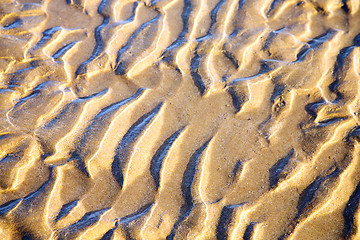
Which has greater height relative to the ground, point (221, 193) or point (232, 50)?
point (232, 50)

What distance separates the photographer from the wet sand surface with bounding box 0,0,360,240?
6.00 feet

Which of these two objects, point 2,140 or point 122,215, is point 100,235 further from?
point 2,140

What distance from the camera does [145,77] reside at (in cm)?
247

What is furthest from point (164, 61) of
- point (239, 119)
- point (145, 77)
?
point (239, 119)

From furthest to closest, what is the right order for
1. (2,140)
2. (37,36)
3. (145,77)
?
1. (37,36)
2. (145,77)
3. (2,140)

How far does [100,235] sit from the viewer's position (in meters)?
1.77

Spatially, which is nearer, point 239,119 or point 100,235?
point 100,235

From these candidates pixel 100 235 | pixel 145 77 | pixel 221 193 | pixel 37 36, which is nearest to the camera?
pixel 100 235

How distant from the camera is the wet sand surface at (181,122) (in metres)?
1.83

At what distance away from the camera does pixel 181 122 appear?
7.23 ft

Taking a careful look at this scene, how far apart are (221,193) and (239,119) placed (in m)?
0.64

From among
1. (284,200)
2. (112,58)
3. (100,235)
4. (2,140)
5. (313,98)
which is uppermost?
(112,58)

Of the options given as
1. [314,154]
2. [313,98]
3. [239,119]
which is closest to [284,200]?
[314,154]

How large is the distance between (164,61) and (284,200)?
1567 mm
